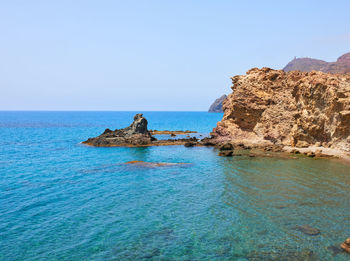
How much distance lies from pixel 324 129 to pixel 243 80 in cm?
2057

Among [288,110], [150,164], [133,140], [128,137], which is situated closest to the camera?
[150,164]

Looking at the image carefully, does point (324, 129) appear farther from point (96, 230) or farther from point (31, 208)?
point (31, 208)

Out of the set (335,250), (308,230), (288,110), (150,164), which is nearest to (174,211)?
(308,230)

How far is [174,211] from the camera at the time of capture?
21578mm

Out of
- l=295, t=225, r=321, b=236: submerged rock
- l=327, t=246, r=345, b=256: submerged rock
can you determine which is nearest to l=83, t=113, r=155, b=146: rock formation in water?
l=295, t=225, r=321, b=236: submerged rock

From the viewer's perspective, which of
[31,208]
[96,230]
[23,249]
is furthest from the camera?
[31,208]

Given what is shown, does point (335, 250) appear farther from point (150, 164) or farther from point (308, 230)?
point (150, 164)

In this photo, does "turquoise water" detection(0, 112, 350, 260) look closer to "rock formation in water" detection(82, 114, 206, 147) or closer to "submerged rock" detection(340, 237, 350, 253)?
"submerged rock" detection(340, 237, 350, 253)

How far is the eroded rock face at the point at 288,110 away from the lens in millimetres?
42438

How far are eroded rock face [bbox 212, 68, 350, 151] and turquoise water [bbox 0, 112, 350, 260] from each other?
27.2ft

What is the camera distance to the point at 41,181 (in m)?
30.8

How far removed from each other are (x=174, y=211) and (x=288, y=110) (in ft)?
126

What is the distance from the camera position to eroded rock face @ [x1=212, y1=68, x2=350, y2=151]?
42.4 m

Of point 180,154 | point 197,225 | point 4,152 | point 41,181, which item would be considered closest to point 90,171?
point 41,181
